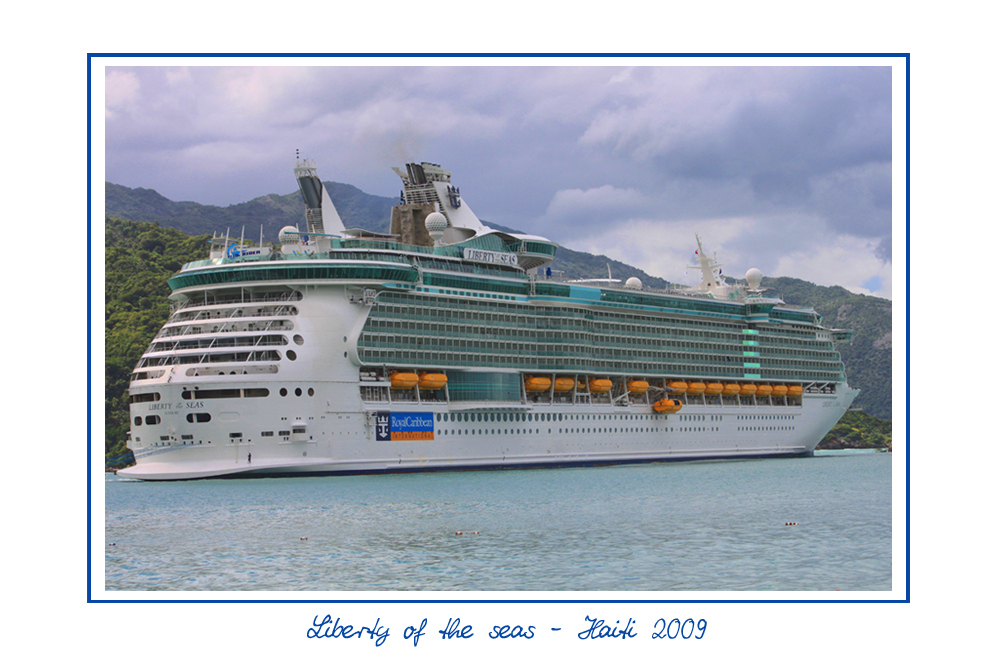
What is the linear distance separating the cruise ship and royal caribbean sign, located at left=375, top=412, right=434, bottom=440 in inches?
3.5

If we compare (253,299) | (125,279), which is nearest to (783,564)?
(253,299)

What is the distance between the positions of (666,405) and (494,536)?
40575 millimetres

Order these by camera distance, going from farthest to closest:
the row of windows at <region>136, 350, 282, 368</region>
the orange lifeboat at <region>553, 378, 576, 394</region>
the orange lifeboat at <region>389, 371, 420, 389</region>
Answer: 1. the orange lifeboat at <region>553, 378, 576, 394</region>
2. the orange lifeboat at <region>389, 371, 420, 389</region>
3. the row of windows at <region>136, 350, 282, 368</region>

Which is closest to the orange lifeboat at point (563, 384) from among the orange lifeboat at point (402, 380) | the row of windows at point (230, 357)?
the orange lifeboat at point (402, 380)

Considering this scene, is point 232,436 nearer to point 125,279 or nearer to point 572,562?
point 572,562

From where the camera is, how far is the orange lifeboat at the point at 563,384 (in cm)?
6100

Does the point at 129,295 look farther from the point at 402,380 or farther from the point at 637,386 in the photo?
the point at 402,380

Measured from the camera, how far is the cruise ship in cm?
4588

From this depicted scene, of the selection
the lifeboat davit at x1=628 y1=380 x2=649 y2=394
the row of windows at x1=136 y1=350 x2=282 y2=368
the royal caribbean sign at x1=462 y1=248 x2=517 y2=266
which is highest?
the royal caribbean sign at x1=462 y1=248 x2=517 y2=266

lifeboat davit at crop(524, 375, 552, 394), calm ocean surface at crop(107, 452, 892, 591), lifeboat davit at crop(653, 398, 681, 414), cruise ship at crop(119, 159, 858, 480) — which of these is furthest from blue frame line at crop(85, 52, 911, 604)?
lifeboat davit at crop(653, 398, 681, 414)

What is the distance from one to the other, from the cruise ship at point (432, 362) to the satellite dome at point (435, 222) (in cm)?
13

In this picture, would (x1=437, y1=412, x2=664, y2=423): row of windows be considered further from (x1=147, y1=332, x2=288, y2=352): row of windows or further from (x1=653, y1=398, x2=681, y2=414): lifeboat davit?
(x1=147, y1=332, x2=288, y2=352): row of windows

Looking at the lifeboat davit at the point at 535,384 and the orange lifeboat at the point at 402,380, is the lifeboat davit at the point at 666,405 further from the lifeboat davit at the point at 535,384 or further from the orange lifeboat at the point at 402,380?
the orange lifeboat at the point at 402,380
